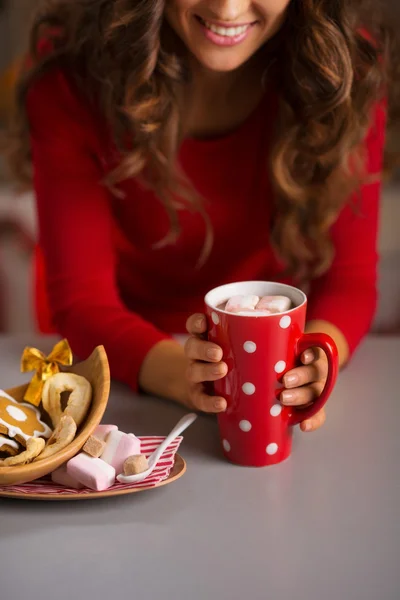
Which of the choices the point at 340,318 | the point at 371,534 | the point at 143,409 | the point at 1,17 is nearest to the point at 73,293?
the point at 143,409

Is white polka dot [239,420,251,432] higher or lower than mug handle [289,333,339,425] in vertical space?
lower

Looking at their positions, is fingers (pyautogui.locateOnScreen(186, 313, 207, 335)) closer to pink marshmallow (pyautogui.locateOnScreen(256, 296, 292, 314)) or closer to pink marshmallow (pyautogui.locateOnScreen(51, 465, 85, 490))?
pink marshmallow (pyautogui.locateOnScreen(256, 296, 292, 314))

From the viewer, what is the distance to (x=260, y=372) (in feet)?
2.37

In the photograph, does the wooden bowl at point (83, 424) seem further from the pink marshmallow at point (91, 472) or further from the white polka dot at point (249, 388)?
the white polka dot at point (249, 388)

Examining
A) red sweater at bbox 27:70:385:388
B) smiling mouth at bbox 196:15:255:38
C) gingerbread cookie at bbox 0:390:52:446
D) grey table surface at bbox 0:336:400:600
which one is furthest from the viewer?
red sweater at bbox 27:70:385:388

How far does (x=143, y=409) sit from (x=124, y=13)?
496mm

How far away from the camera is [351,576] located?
2.02 feet

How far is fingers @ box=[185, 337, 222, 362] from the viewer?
2.42ft

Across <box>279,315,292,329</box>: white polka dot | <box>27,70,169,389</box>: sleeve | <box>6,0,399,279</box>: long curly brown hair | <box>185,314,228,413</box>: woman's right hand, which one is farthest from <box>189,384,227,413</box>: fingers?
<box>6,0,399,279</box>: long curly brown hair

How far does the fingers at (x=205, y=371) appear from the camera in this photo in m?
0.74

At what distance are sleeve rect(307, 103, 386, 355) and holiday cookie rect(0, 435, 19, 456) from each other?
0.55m

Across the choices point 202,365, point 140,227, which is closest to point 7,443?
point 202,365

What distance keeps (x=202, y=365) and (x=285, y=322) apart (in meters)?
0.11

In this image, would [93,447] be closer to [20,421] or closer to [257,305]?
[20,421]
